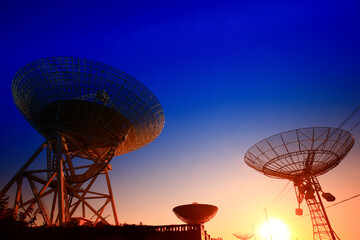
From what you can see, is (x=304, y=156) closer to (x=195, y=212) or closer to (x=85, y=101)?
(x=195, y=212)

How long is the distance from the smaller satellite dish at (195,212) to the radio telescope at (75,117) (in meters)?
11.6

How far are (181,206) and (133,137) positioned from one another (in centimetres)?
1392

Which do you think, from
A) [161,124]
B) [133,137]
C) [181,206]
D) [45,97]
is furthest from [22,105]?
[181,206]

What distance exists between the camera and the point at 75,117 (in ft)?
93.2

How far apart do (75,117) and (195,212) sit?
22.2m

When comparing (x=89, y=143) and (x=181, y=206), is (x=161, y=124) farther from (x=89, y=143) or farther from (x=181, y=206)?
(x=181, y=206)

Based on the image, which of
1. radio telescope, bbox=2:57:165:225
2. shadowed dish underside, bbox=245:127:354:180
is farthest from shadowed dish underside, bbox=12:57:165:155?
shadowed dish underside, bbox=245:127:354:180

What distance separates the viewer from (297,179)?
2997 centimetres

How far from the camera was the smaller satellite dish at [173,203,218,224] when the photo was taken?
123 feet

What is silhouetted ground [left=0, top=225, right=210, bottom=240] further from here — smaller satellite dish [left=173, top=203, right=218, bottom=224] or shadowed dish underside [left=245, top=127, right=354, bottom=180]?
smaller satellite dish [left=173, top=203, right=218, bottom=224]

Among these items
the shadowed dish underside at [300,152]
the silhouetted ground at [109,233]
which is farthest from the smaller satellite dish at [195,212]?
the silhouetted ground at [109,233]

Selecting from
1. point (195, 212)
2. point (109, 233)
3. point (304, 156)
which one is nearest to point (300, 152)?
point (304, 156)

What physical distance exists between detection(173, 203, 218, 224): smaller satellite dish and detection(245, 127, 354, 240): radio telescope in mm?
11569

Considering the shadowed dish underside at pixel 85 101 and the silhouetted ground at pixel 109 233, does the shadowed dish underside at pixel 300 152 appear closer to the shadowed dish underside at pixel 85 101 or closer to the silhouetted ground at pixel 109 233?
the silhouetted ground at pixel 109 233
